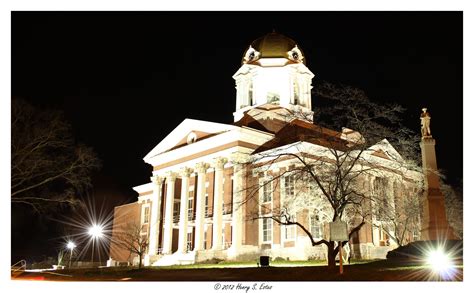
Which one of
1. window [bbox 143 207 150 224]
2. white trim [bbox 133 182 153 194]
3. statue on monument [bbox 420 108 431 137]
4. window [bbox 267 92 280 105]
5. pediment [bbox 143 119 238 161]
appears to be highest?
window [bbox 267 92 280 105]

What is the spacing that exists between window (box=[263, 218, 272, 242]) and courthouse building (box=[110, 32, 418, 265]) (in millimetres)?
83

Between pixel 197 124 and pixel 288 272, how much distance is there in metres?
25.5

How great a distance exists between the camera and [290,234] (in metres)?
40.8

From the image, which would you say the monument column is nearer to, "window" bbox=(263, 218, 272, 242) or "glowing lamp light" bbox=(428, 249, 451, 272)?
"glowing lamp light" bbox=(428, 249, 451, 272)

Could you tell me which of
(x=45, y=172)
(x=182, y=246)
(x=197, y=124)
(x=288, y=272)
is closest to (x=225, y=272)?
(x=288, y=272)

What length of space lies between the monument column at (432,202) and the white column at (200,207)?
75.3 feet

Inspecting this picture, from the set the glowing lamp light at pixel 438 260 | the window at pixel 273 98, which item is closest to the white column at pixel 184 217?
the window at pixel 273 98

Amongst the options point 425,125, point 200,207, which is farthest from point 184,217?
point 425,125

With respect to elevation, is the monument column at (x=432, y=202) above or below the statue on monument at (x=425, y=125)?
below

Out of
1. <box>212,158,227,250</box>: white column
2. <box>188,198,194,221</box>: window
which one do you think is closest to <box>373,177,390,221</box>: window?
<box>212,158,227,250</box>: white column

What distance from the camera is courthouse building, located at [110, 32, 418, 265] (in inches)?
1564

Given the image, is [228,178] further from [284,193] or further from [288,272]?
[288,272]

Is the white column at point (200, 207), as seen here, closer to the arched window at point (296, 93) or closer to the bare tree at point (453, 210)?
the arched window at point (296, 93)

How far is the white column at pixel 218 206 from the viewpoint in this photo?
41.6m
